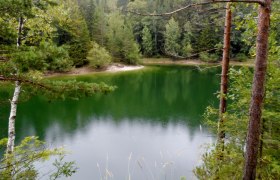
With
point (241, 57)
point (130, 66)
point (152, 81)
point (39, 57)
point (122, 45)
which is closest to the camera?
point (39, 57)

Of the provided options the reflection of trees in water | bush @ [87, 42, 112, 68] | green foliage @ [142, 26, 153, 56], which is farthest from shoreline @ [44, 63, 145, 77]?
green foliage @ [142, 26, 153, 56]

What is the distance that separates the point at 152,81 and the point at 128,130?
19734mm

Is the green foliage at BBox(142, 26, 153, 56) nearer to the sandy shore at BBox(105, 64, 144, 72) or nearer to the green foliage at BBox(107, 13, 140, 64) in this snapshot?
the green foliage at BBox(107, 13, 140, 64)

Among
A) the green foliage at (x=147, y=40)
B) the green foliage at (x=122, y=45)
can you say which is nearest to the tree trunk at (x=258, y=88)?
the green foliage at (x=122, y=45)

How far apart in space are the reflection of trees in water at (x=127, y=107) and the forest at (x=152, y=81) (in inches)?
4.3

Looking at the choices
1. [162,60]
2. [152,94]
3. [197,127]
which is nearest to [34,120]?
[197,127]

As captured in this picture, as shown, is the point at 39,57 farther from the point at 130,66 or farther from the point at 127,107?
the point at 130,66

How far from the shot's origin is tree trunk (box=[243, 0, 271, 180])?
3.02m

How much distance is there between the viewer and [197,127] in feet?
59.4

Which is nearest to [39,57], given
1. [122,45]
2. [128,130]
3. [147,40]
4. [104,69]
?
[128,130]

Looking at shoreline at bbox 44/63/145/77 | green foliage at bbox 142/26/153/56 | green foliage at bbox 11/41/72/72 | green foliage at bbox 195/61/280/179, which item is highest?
green foliage at bbox 142/26/153/56

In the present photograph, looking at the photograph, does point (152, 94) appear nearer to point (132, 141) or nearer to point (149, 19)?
point (132, 141)

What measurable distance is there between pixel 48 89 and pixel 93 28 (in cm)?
4161

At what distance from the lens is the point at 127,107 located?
2459 centimetres
